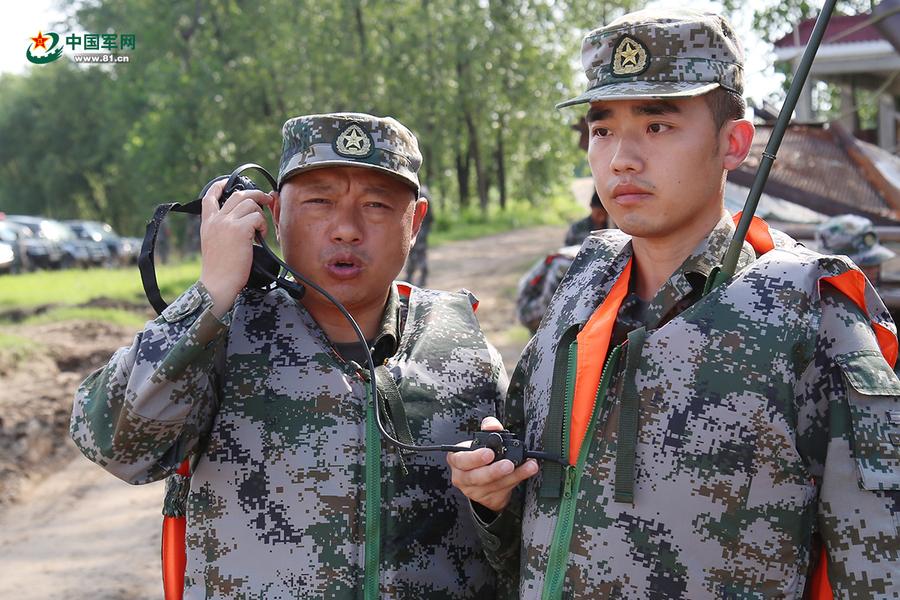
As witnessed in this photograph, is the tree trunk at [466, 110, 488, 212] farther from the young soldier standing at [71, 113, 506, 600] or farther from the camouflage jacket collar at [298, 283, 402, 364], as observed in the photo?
the young soldier standing at [71, 113, 506, 600]

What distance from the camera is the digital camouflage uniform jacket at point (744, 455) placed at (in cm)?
174

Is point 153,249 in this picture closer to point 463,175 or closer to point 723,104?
point 723,104

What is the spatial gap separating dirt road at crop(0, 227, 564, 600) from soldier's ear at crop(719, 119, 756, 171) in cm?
456

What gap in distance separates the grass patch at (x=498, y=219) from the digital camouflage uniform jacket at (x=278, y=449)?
887 inches

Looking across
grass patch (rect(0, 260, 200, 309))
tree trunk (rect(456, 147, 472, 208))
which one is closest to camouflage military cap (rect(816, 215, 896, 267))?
grass patch (rect(0, 260, 200, 309))

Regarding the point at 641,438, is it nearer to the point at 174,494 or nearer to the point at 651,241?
the point at 651,241

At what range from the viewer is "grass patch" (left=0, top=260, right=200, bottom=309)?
1633cm

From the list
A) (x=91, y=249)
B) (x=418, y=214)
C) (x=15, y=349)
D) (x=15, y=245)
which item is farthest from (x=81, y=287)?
(x=418, y=214)

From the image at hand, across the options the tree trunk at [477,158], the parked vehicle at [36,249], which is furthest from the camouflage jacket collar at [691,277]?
the tree trunk at [477,158]

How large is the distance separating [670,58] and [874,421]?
797 millimetres

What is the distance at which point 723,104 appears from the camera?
79.2 inches

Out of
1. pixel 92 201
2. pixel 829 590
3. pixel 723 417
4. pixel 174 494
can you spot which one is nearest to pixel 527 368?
pixel 723 417

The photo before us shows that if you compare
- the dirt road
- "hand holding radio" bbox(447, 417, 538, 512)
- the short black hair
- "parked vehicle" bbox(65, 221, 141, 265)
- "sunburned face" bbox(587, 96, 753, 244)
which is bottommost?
"parked vehicle" bbox(65, 221, 141, 265)

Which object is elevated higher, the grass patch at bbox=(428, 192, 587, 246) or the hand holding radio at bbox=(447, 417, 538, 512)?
the hand holding radio at bbox=(447, 417, 538, 512)
